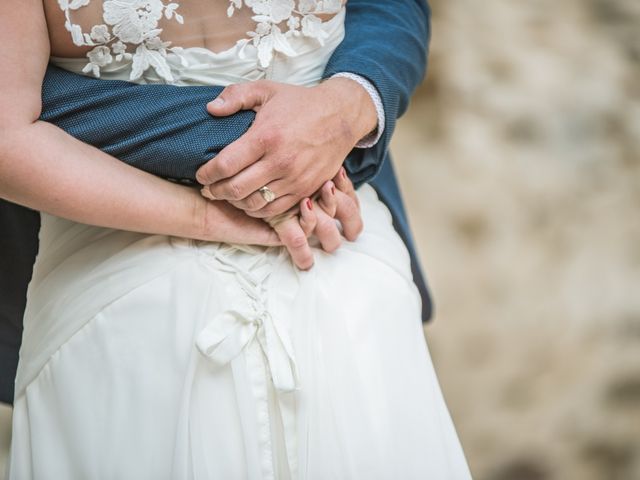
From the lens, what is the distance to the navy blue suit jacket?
0.87 meters

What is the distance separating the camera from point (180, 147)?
872mm

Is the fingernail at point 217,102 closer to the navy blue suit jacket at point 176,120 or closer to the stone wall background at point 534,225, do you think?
the navy blue suit jacket at point 176,120

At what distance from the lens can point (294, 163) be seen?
0.89m

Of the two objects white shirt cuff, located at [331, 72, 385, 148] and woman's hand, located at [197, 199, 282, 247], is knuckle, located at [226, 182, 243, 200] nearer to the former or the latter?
woman's hand, located at [197, 199, 282, 247]

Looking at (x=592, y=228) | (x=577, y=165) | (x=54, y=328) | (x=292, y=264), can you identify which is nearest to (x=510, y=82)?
(x=577, y=165)

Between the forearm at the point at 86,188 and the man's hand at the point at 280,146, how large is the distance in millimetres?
52

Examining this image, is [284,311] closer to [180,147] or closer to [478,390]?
[180,147]

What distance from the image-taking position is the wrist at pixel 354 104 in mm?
958

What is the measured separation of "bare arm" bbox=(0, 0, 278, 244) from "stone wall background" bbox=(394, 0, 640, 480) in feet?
4.29

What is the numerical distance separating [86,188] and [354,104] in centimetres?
35

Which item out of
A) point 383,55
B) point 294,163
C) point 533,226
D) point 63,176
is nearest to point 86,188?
point 63,176

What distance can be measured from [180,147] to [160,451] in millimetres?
337

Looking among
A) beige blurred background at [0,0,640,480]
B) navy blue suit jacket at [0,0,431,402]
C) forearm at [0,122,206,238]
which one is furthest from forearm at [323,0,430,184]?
beige blurred background at [0,0,640,480]

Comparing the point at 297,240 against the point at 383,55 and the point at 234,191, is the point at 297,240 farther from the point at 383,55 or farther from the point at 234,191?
the point at 383,55
